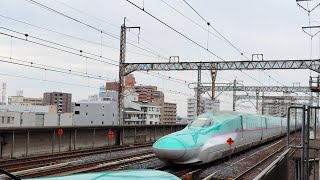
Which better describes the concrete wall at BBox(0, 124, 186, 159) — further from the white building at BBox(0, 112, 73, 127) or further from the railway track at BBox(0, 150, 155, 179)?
the white building at BBox(0, 112, 73, 127)

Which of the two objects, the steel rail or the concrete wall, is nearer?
the steel rail

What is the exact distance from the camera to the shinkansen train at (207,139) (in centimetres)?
1480

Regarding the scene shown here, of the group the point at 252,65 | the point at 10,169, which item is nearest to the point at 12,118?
the point at 252,65

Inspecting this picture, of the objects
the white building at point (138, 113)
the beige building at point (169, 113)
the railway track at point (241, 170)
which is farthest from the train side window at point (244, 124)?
the beige building at point (169, 113)

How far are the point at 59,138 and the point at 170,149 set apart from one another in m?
10.0

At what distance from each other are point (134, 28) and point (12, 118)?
41.6 m

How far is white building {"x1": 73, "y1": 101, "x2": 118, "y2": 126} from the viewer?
87938mm

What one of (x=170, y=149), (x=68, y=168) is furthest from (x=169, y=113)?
(x=170, y=149)

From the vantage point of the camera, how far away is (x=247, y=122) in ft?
71.2

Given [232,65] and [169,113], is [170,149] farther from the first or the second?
[169,113]

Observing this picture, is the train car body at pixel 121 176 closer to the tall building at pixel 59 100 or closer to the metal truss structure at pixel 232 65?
the metal truss structure at pixel 232 65

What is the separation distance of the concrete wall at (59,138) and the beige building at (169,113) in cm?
10561

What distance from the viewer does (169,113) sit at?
143750 millimetres

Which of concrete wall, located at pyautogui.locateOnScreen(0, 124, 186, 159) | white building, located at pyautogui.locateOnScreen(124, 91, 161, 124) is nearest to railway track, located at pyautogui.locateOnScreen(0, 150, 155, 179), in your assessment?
concrete wall, located at pyautogui.locateOnScreen(0, 124, 186, 159)
